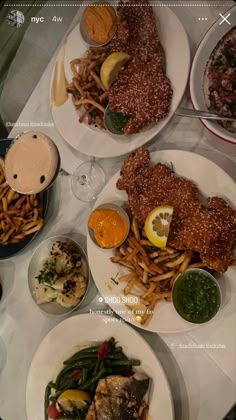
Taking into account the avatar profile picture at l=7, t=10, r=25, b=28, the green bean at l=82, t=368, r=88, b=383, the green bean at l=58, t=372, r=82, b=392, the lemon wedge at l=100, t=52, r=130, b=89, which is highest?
the lemon wedge at l=100, t=52, r=130, b=89

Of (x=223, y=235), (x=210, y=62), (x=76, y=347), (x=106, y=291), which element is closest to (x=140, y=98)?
(x=210, y=62)

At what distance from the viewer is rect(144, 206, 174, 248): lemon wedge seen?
1.64 meters

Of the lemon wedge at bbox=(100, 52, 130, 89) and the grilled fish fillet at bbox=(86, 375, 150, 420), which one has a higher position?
the lemon wedge at bbox=(100, 52, 130, 89)

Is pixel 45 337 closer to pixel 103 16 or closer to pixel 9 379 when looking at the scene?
pixel 9 379

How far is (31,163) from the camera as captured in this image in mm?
1750

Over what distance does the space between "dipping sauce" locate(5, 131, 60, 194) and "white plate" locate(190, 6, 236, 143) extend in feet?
1.78

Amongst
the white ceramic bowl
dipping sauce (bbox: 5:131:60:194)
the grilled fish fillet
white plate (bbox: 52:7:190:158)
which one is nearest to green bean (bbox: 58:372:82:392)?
the grilled fish fillet

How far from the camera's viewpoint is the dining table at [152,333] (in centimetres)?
164

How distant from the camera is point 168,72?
1761 millimetres

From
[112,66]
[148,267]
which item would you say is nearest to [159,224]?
[148,267]

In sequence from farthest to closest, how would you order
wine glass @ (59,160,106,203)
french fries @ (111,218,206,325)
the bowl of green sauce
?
wine glass @ (59,160,106,203), french fries @ (111,218,206,325), the bowl of green sauce

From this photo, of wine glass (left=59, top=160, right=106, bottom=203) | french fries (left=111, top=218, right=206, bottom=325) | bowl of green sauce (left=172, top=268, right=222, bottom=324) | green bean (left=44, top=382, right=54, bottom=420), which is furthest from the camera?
wine glass (left=59, top=160, right=106, bottom=203)

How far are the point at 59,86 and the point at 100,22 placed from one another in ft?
1.01

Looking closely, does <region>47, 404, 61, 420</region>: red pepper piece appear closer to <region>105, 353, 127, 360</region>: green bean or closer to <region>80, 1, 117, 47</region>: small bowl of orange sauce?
<region>105, 353, 127, 360</region>: green bean
